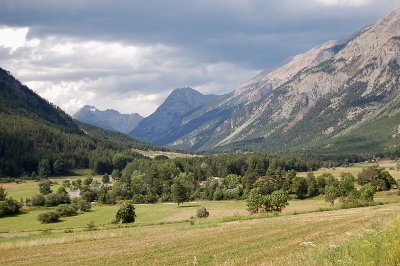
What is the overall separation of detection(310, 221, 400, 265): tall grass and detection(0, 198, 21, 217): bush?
13489 cm

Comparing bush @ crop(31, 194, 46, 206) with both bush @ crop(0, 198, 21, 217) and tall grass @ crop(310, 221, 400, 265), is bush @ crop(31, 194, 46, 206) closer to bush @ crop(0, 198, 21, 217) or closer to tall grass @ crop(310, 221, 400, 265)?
bush @ crop(0, 198, 21, 217)

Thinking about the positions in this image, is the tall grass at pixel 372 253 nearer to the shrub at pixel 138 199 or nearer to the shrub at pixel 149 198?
the shrub at pixel 149 198

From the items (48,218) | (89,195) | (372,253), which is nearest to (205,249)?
(372,253)

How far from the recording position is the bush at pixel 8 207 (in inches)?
5344

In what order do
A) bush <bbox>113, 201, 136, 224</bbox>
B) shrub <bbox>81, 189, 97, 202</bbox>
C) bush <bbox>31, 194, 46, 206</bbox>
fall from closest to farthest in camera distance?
bush <bbox>113, 201, 136, 224</bbox> → bush <bbox>31, 194, 46, 206</bbox> → shrub <bbox>81, 189, 97, 202</bbox>

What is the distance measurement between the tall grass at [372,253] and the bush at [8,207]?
135 metres

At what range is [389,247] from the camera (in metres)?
19.2

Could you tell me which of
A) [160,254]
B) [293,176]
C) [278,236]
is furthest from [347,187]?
[160,254]

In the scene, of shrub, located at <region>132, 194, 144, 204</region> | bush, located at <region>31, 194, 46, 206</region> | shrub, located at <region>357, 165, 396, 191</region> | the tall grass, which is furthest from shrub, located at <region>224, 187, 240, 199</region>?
the tall grass

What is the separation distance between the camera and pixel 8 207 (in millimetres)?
137000

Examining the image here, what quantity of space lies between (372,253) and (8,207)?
139164 mm

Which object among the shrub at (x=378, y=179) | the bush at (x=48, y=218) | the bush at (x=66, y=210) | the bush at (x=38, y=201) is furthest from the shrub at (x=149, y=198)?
the shrub at (x=378, y=179)

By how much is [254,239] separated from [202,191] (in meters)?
141

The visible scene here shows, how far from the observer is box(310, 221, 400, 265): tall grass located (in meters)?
18.2
